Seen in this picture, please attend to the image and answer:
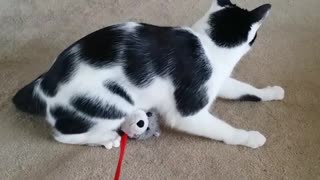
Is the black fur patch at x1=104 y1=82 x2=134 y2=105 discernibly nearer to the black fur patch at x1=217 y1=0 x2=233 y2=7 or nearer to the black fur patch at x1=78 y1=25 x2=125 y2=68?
the black fur patch at x1=78 y1=25 x2=125 y2=68

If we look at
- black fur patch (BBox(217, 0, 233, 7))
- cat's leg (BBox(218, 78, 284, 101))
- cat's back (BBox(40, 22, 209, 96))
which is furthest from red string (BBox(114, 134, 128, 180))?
black fur patch (BBox(217, 0, 233, 7))

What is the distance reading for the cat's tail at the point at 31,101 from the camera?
1.24 metres

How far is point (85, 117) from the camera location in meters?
1.21

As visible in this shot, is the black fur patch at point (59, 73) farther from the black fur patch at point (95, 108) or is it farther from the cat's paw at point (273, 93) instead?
the cat's paw at point (273, 93)

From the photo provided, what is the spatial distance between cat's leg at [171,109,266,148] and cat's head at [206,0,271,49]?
22 cm

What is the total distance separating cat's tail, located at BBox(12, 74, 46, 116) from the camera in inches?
48.9

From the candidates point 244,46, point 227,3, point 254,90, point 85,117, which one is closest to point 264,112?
point 254,90

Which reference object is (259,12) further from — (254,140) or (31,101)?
(31,101)

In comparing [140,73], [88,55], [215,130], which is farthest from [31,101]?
[215,130]

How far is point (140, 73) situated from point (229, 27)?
0.94 ft

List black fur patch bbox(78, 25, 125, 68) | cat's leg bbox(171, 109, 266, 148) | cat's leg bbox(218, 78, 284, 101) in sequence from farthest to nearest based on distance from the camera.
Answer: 1. cat's leg bbox(218, 78, 284, 101)
2. cat's leg bbox(171, 109, 266, 148)
3. black fur patch bbox(78, 25, 125, 68)

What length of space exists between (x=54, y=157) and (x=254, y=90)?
0.70 meters

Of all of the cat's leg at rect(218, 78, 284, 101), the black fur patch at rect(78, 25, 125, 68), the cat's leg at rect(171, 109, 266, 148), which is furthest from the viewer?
the cat's leg at rect(218, 78, 284, 101)

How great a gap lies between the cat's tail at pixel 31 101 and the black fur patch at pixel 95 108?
12 cm
